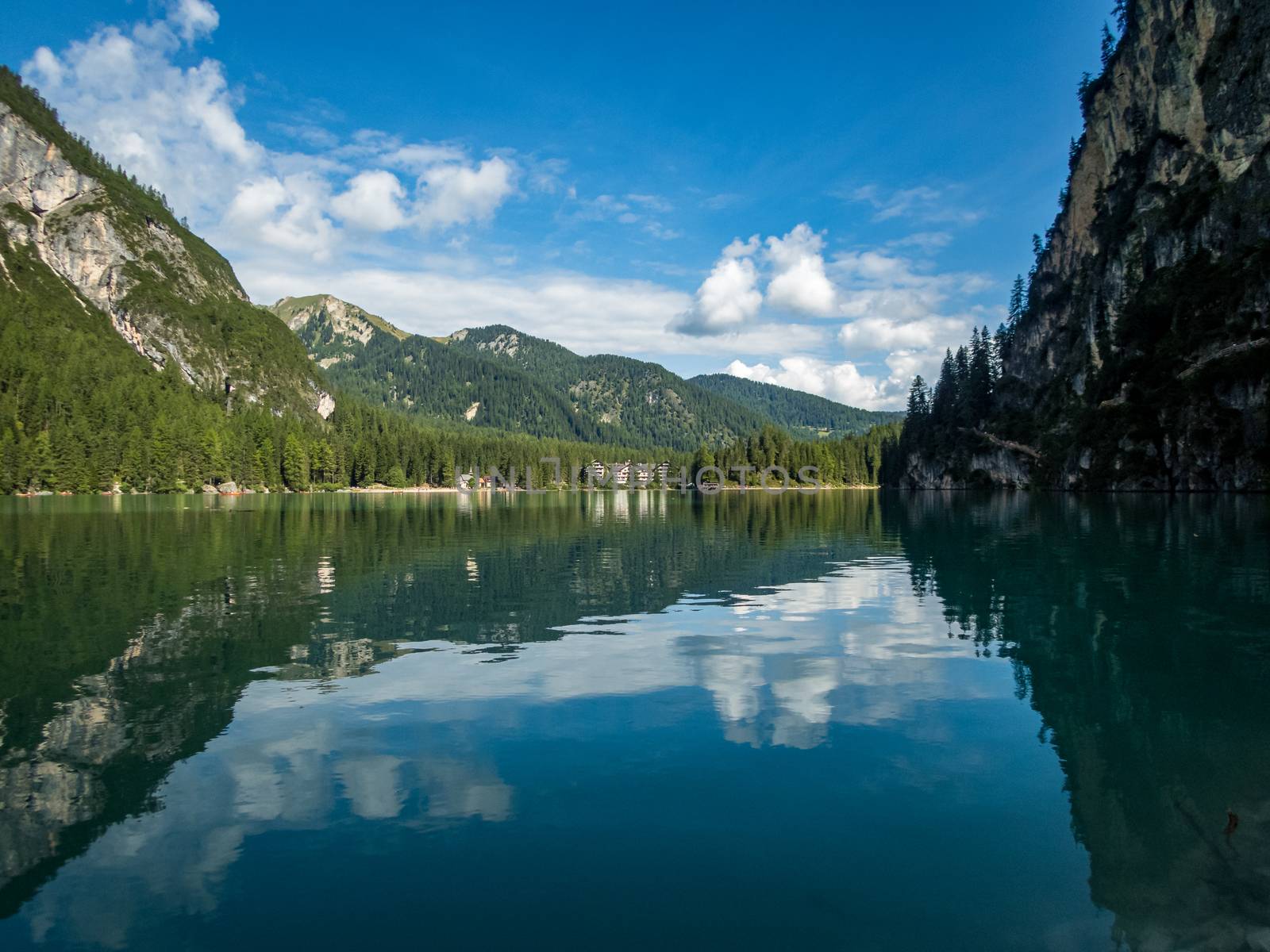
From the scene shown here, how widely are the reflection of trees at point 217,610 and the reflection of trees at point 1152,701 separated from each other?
8155 millimetres

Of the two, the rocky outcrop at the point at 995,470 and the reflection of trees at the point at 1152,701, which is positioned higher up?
the rocky outcrop at the point at 995,470

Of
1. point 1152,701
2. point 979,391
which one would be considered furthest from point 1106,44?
point 1152,701

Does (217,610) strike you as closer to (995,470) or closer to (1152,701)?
(1152,701)

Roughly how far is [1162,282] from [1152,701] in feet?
452

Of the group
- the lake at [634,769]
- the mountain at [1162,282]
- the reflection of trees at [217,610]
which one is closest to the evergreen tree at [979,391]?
the mountain at [1162,282]

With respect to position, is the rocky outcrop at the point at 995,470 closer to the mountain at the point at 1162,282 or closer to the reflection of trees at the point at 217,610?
the mountain at the point at 1162,282

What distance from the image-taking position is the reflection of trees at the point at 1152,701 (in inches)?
356

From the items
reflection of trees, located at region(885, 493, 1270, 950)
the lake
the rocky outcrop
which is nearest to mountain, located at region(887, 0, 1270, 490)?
the rocky outcrop

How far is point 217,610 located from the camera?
1039 inches

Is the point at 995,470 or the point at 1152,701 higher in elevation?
the point at 995,470

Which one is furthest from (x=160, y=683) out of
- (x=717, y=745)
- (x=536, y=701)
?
(x=717, y=745)

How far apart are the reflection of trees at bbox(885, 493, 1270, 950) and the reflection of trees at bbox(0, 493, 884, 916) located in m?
8.16

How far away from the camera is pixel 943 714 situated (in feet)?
50.9

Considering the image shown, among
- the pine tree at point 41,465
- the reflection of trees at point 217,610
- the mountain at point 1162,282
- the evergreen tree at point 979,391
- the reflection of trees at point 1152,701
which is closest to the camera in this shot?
the reflection of trees at point 1152,701
